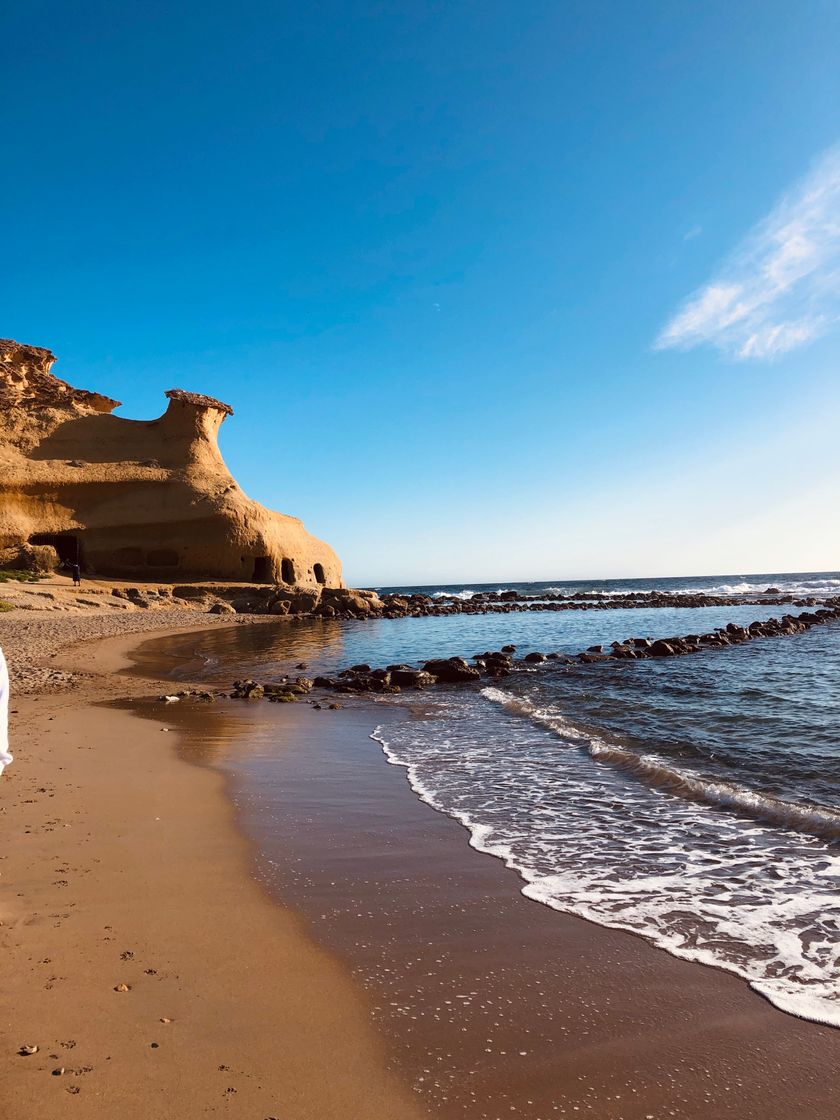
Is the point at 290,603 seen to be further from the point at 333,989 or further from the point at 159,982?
the point at 333,989


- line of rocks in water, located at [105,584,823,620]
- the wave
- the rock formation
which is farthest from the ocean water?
the wave

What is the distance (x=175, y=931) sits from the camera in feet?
13.2

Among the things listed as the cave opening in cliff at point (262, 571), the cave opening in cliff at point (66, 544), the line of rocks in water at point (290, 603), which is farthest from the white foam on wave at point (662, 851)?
the cave opening in cliff at point (66, 544)

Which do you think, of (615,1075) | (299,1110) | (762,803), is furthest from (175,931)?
(762,803)

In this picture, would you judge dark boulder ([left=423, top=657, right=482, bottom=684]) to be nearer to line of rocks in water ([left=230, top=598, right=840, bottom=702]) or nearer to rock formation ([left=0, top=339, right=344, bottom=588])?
line of rocks in water ([left=230, top=598, right=840, bottom=702])

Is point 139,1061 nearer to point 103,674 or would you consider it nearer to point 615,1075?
point 615,1075

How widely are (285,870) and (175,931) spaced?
118cm

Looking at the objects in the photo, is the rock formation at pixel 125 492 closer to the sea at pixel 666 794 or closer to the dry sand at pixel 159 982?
the sea at pixel 666 794

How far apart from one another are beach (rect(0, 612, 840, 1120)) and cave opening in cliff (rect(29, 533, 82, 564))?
47572 mm

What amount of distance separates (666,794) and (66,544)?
51.6 meters

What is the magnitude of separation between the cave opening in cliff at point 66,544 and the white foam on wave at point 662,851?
4647 centimetres

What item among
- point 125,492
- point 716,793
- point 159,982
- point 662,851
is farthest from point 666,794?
point 125,492

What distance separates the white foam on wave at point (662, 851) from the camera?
4.08m

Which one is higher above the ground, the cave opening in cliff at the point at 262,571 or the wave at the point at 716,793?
the cave opening in cliff at the point at 262,571
